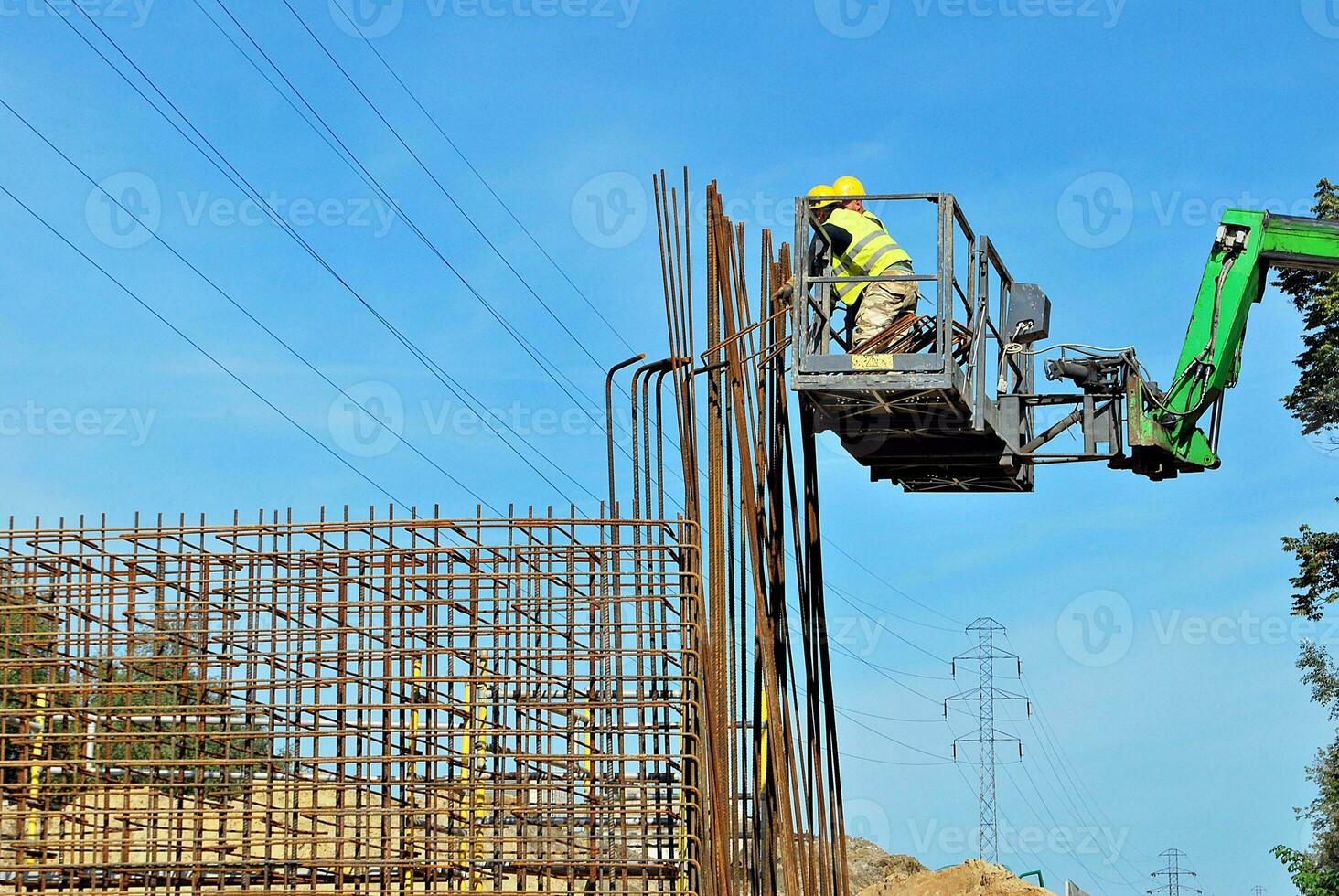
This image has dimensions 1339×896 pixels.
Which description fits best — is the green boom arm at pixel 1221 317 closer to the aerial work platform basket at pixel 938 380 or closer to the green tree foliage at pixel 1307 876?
the aerial work platform basket at pixel 938 380

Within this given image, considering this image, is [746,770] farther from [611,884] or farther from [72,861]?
[72,861]

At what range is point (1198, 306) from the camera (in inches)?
574

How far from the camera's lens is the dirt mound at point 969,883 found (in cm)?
2419

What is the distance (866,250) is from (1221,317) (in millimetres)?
3595

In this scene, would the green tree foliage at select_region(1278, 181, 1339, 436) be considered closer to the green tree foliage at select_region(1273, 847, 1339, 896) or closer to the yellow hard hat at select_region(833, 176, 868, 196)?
the green tree foliage at select_region(1273, 847, 1339, 896)

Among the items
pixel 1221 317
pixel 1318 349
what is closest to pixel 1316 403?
pixel 1318 349

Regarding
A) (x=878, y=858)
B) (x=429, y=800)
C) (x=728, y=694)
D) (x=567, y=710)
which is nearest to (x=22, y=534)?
(x=429, y=800)

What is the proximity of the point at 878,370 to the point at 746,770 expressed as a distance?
3.03 metres

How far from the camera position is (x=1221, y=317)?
14.4 meters

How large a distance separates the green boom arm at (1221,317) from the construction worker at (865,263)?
2654 mm

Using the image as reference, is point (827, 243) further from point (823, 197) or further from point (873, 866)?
point (873, 866)

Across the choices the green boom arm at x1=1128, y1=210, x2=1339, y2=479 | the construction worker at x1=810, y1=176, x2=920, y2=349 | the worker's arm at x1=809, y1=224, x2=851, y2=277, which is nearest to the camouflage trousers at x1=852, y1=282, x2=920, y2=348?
the construction worker at x1=810, y1=176, x2=920, y2=349

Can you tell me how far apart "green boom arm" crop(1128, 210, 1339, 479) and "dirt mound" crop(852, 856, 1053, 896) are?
37.0ft

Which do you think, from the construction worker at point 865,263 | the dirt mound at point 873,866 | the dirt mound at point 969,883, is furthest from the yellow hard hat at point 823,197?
the dirt mound at point 873,866
